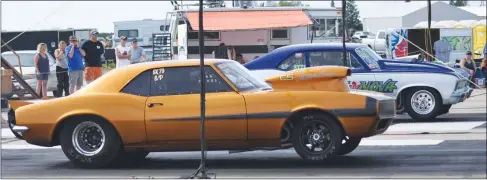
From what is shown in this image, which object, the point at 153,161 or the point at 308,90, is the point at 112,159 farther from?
the point at 308,90

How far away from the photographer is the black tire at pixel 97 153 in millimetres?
9898

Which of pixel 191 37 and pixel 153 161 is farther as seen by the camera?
pixel 191 37

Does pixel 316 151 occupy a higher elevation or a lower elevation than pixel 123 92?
lower

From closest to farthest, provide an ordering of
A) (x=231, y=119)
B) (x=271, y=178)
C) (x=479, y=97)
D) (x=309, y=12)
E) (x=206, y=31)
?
(x=271, y=178) → (x=231, y=119) → (x=479, y=97) → (x=206, y=31) → (x=309, y=12)

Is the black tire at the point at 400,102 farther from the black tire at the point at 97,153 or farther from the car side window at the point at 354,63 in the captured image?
the black tire at the point at 97,153

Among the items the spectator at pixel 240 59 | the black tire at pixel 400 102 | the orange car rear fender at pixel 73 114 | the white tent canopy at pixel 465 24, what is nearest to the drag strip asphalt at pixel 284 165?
the orange car rear fender at pixel 73 114

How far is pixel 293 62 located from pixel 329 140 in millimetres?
5102

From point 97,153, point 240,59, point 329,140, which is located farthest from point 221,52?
point 329,140

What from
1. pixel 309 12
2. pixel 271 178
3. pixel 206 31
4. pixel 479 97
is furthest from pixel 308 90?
pixel 309 12

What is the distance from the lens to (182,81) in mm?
10125

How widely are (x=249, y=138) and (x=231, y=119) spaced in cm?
28

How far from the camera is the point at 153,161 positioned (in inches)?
420

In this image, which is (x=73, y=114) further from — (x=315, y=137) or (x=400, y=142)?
(x=400, y=142)

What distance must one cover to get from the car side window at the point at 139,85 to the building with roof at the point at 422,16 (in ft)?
89.6
